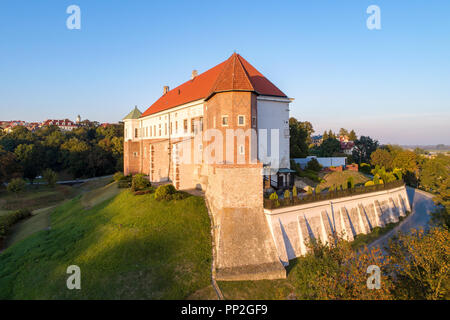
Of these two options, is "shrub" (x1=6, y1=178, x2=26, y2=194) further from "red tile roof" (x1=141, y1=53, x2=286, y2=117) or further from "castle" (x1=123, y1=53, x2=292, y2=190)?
"red tile roof" (x1=141, y1=53, x2=286, y2=117)

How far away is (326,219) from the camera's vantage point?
60.6 feet

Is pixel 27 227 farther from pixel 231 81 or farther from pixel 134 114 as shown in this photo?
pixel 231 81

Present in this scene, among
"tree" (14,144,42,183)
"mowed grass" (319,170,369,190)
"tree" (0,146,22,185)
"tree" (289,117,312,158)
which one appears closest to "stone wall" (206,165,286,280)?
"mowed grass" (319,170,369,190)

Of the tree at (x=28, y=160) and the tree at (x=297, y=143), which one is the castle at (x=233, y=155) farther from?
the tree at (x=28, y=160)

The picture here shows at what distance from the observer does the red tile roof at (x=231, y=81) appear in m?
17.9

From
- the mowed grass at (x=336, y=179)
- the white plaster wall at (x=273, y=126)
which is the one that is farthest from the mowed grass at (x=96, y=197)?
the mowed grass at (x=336, y=179)

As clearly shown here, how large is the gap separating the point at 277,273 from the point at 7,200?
45877 millimetres

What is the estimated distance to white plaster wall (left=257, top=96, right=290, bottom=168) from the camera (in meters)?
23.5

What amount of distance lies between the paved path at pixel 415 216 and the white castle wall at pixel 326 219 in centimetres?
117

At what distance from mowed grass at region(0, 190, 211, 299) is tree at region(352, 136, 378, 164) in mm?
49669
